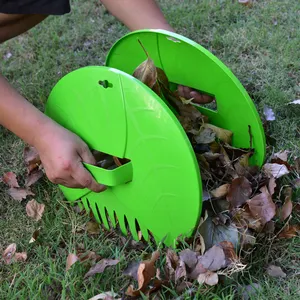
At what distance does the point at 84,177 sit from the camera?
123 cm

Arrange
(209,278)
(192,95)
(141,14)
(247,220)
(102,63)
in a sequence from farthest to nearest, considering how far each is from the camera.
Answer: (102,63)
(141,14)
(192,95)
(247,220)
(209,278)

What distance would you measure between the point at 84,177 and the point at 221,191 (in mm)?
365

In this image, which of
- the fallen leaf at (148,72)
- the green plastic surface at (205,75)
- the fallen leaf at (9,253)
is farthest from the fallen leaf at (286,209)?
the fallen leaf at (9,253)

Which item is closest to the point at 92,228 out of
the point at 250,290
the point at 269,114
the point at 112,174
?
the point at 112,174

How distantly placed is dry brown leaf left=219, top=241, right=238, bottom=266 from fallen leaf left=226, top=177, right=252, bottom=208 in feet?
0.41

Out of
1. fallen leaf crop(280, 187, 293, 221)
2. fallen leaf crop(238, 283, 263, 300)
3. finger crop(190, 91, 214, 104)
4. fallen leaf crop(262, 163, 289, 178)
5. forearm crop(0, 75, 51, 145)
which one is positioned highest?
forearm crop(0, 75, 51, 145)

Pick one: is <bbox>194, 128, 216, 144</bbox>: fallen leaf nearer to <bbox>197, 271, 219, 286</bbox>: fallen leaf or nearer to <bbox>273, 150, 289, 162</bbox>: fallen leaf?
<bbox>273, 150, 289, 162</bbox>: fallen leaf

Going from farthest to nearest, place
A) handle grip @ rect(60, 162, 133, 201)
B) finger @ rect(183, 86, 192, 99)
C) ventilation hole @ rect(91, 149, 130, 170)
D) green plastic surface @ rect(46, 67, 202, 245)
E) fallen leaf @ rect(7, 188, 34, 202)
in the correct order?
fallen leaf @ rect(7, 188, 34, 202), finger @ rect(183, 86, 192, 99), ventilation hole @ rect(91, 149, 130, 170), handle grip @ rect(60, 162, 133, 201), green plastic surface @ rect(46, 67, 202, 245)

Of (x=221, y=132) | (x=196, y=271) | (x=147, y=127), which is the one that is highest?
(x=147, y=127)

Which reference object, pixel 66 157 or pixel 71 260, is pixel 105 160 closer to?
pixel 66 157

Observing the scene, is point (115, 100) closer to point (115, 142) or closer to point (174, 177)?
point (115, 142)

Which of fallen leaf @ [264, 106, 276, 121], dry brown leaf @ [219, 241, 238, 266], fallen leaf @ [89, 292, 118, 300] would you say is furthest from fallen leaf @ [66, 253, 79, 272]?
fallen leaf @ [264, 106, 276, 121]

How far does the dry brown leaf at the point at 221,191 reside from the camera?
49.8 inches

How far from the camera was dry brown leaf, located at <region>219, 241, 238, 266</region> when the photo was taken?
1134mm
